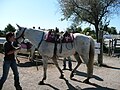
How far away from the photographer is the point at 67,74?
11352 mm

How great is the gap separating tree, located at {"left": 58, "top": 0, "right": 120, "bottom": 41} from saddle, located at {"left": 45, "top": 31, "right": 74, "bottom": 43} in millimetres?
23996

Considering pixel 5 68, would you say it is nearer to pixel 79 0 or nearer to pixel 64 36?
pixel 64 36

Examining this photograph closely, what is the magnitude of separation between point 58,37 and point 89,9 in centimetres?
A: 2479

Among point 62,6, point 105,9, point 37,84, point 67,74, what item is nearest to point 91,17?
point 105,9

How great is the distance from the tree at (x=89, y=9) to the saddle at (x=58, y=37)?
23996mm

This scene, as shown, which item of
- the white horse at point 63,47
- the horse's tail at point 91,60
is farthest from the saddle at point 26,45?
the horse's tail at point 91,60

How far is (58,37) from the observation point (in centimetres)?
982

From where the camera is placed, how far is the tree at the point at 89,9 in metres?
33.2

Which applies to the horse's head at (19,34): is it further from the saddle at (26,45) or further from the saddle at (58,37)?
the saddle at (26,45)

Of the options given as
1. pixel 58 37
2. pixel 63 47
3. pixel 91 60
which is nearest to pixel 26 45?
pixel 58 37

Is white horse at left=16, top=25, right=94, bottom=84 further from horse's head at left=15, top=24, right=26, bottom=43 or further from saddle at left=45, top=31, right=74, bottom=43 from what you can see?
saddle at left=45, top=31, right=74, bottom=43

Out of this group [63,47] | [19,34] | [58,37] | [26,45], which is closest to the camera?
[19,34]

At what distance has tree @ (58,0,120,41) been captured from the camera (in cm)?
3325

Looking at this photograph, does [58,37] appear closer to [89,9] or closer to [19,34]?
[19,34]
